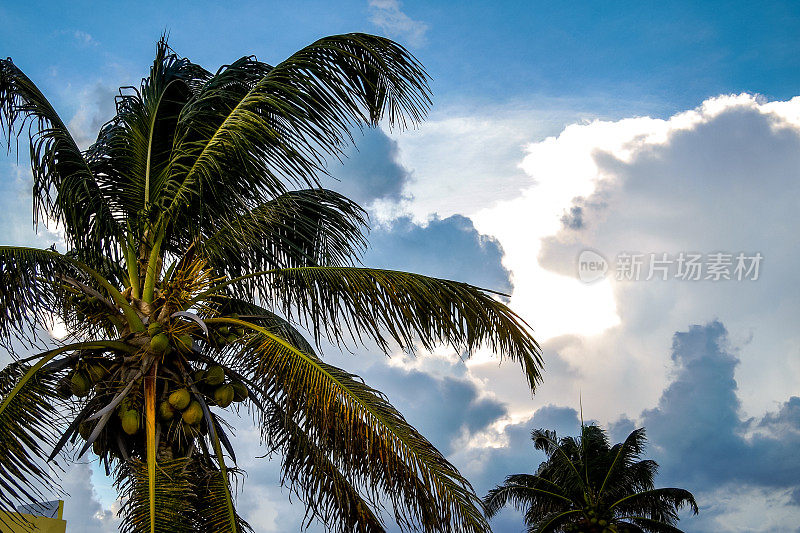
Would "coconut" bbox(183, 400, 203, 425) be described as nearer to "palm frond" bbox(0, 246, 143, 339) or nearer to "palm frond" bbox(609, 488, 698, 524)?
"palm frond" bbox(0, 246, 143, 339)

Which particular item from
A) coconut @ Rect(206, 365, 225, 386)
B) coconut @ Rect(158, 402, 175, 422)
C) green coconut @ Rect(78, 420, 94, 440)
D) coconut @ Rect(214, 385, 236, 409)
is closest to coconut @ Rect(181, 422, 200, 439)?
coconut @ Rect(158, 402, 175, 422)

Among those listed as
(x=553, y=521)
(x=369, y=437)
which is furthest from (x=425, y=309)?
(x=553, y=521)

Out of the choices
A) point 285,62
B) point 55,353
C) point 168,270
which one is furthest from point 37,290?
point 285,62

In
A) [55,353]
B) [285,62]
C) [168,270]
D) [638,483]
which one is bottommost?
[55,353]

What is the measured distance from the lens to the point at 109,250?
784 cm

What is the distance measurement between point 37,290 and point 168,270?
3.95ft

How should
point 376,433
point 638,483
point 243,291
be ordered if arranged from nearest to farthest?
point 376,433
point 243,291
point 638,483

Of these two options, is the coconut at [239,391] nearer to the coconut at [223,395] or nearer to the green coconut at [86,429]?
the coconut at [223,395]

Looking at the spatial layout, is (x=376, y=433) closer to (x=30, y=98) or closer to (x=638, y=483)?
(x=30, y=98)

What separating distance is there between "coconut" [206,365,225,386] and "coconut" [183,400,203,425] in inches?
9.1

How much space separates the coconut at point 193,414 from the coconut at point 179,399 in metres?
0.07

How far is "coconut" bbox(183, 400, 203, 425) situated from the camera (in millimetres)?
6961

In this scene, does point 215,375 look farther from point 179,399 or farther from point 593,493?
point 593,493

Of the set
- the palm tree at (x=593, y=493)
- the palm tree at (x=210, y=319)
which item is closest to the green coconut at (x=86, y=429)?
the palm tree at (x=210, y=319)
